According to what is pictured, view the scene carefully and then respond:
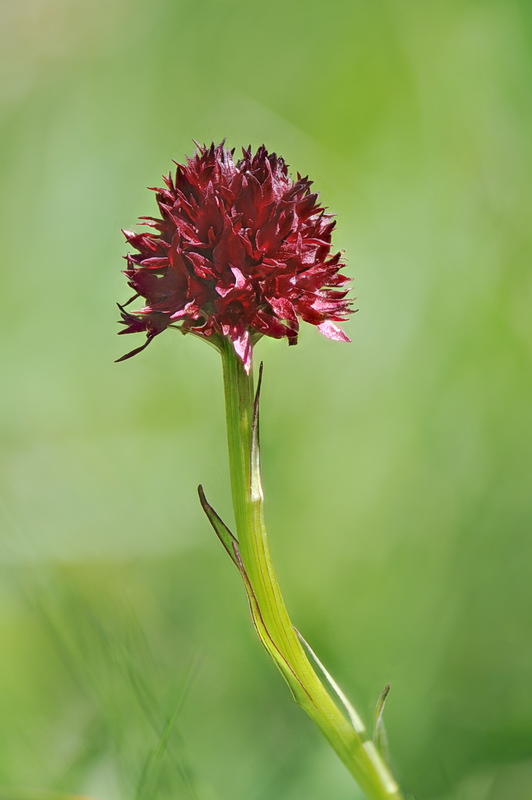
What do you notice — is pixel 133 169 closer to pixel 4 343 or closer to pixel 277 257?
pixel 4 343

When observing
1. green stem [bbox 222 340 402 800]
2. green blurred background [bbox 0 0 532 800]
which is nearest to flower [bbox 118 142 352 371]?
green stem [bbox 222 340 402 800]

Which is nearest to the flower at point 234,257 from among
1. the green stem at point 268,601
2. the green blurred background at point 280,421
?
the green stem at point 268,601

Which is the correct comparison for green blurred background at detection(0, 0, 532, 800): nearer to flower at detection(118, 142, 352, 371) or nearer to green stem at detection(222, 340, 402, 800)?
green stem at detection(222, 340, 402, 800)

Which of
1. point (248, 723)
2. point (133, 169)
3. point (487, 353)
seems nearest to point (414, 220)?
point (487, 353)

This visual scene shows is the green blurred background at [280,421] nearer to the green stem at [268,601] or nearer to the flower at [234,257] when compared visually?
the green stem at [268,601]

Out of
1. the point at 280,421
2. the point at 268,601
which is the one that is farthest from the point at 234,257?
the point at 280,421
